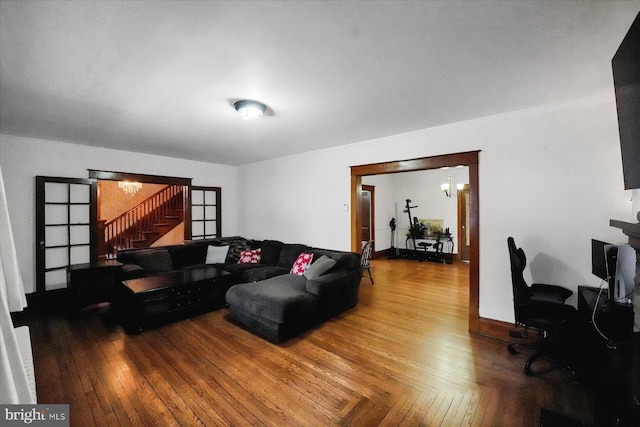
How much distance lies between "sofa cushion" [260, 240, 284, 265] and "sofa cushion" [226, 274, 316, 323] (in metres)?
1.40

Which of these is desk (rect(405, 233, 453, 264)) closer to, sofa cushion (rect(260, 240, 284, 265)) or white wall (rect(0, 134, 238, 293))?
sofa cushion (rect(260, 240, 284, 265))

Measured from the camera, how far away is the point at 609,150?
243 cm

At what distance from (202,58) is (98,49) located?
636 mm

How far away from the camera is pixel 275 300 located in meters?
2.87

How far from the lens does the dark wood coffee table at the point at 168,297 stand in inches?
120

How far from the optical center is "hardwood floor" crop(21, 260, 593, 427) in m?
1.82

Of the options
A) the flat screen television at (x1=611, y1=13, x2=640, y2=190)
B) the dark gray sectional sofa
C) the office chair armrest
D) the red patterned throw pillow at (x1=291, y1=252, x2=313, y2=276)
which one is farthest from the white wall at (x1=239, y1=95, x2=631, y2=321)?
the red patterned throw pillow at (x1=291, y1=252, x2=313, y2=276)

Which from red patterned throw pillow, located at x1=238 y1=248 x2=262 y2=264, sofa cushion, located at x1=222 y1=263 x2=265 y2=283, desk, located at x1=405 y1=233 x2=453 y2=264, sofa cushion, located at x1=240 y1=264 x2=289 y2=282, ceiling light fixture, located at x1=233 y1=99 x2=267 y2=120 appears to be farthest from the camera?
desk, located at x1=405 y1=233 x2=453 y2=264

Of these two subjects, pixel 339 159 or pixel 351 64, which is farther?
pixel 339 159

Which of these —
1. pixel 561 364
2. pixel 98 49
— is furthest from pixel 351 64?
pixel 561 364

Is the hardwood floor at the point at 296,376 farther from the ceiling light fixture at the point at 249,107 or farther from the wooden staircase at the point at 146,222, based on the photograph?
the wooden staircase at the point at 146,222

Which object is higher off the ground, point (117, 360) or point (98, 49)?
point (98, 49)

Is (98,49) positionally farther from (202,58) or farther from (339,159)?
(339,159)

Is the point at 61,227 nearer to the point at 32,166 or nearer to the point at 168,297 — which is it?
the point at 32,166
